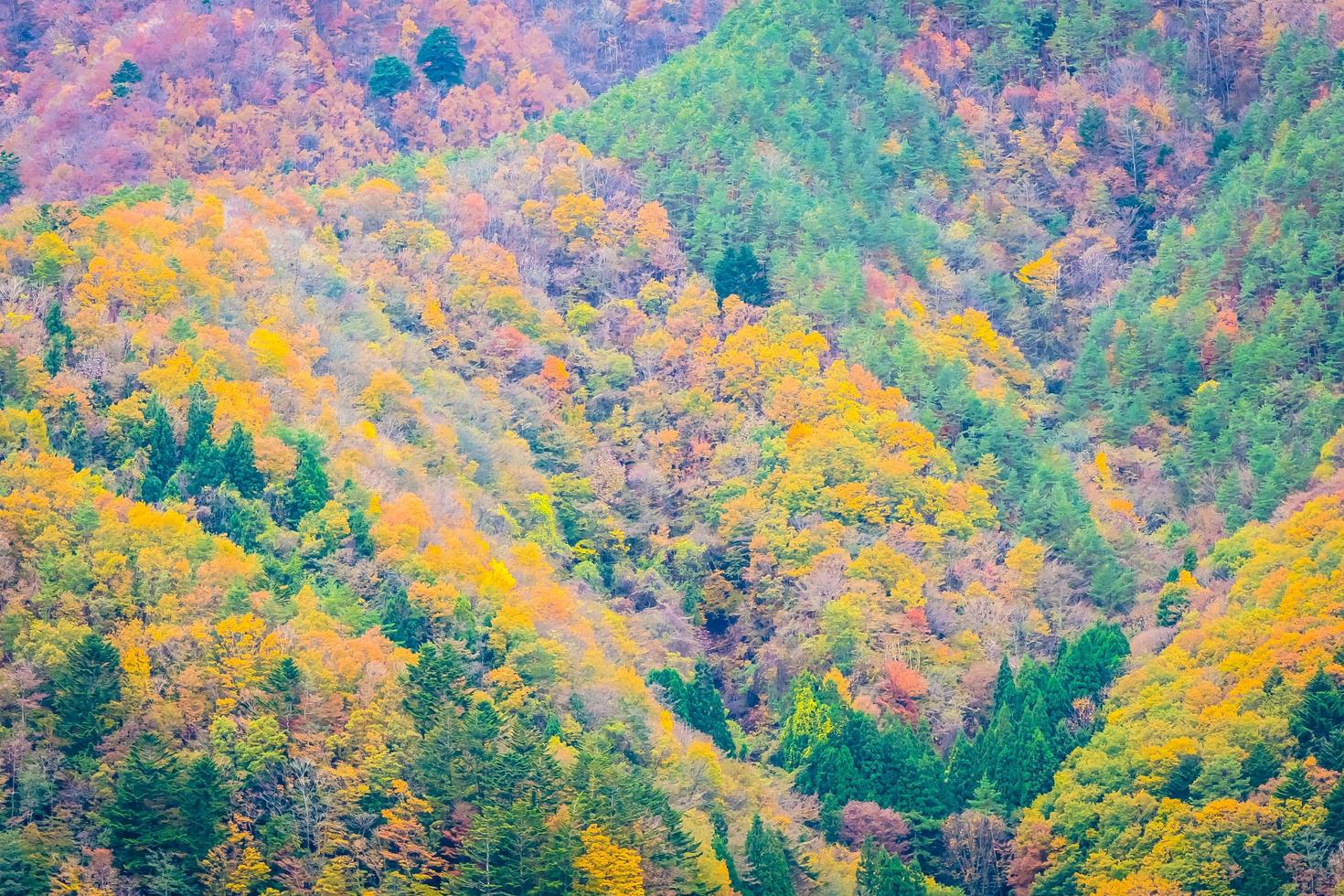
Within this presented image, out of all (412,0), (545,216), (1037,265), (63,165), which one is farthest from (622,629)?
(412,0)

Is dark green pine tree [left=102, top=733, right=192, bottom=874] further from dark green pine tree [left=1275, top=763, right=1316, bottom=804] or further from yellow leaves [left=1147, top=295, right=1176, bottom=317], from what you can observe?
yellow leaves [left=1147, top=295, right=1176, bottom=317]

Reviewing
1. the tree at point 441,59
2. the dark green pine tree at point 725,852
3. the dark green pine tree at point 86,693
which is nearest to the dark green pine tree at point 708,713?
the dark green pine tree at point 725,852

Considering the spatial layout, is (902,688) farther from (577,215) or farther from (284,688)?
(577,215)

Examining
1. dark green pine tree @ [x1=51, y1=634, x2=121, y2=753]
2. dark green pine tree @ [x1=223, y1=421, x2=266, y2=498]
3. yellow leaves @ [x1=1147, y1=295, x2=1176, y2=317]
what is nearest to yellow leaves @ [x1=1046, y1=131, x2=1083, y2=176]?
yellow leaves @ [x1=1147, y1=295, x2=1176, y2=317]

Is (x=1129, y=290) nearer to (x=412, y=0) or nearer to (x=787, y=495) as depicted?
(x=787, y=495)

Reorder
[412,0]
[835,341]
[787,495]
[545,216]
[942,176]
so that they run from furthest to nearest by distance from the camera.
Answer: [412,0], [942,176], [545,216], [835,341], [787,495]

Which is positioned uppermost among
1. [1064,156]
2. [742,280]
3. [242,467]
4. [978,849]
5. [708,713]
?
[1064,156]

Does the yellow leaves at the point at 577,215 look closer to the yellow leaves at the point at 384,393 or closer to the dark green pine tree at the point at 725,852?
the yellow leaves at the point at 384,393

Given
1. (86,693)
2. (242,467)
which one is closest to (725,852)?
(86,693)
